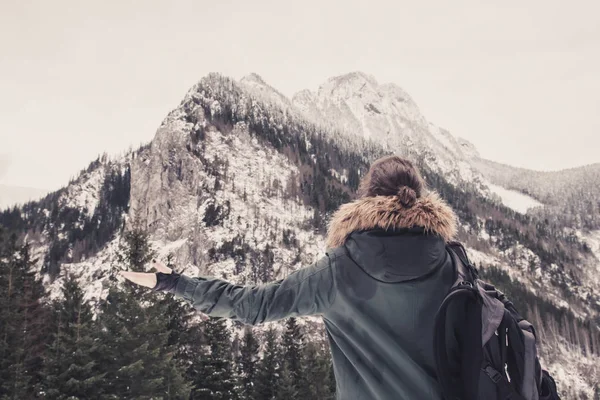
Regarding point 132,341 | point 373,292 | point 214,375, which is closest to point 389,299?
point 373,292

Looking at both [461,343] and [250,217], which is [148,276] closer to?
[461,343]

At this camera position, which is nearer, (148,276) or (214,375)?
(148,276)

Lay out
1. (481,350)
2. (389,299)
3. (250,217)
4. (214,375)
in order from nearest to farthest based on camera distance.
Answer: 1. (481,350)
2. (389,299)
3. (214,375)
4. (250,217)

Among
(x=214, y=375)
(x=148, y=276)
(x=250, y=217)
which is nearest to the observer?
(x=148, y=276)

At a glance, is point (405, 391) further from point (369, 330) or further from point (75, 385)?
point (75, 385)

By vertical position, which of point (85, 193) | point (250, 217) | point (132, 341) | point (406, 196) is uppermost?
point (85, 193)

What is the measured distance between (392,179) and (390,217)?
0.34 meters

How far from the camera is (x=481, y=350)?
170 cm

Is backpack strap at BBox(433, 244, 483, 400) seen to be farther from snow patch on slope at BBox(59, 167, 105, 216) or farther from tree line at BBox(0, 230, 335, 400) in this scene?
snow patch on slope at BBox(59, 167, 105, 216)

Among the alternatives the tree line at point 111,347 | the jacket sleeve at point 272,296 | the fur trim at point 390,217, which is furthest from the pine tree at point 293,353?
the fur trim at point 390,217

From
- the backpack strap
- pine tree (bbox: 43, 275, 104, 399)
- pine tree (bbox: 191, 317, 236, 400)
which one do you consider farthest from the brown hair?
pine tree (bbox: 191, 317, 236, 400)

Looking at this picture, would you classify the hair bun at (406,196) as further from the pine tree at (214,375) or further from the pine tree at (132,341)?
the pine tree at (214,375)

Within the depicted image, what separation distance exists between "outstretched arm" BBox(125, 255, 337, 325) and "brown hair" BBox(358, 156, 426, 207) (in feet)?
1.64

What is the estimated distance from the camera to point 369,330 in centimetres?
195
